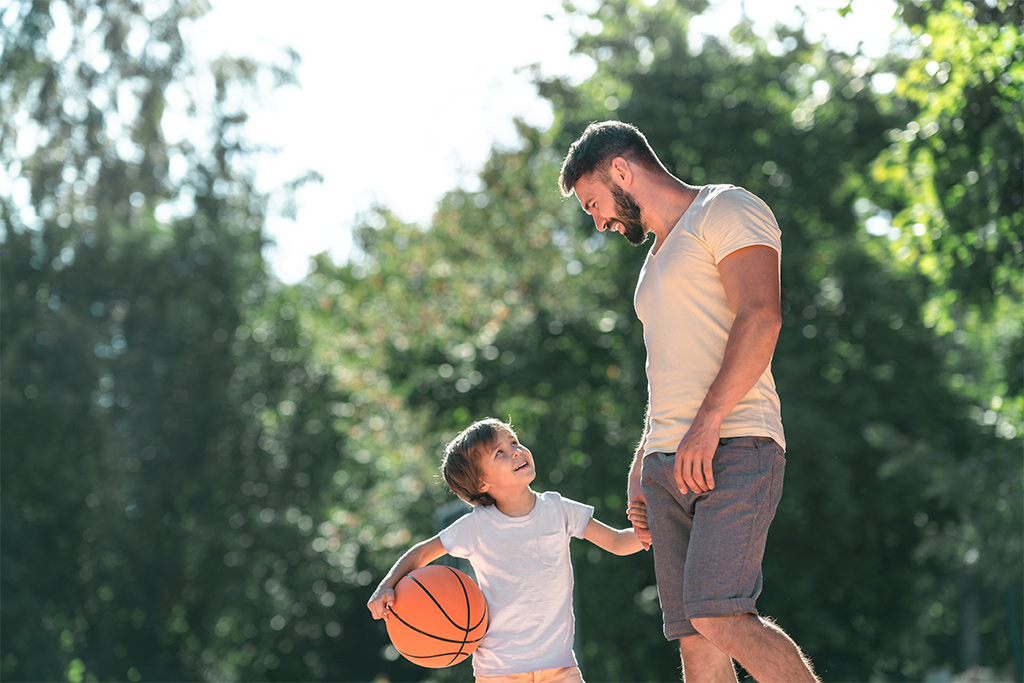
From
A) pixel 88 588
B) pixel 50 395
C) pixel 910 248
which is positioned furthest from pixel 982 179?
pixel 88 588

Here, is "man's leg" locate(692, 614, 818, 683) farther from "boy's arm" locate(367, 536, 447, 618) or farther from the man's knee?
"boy's arm" locate(367, 536, 447, 618)

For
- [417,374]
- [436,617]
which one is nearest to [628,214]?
[436,617]

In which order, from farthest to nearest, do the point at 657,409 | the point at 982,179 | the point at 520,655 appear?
the point at 982,179 → the point at 520,655 → the point at 657,409

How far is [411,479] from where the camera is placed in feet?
54.2

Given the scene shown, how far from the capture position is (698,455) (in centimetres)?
260

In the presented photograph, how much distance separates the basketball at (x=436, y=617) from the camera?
318 centimetres

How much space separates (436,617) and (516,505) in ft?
1.43

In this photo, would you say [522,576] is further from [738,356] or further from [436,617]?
[738,356]

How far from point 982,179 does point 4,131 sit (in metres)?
14.8

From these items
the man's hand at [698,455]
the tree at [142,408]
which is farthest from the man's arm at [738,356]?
the tree at [142,408]

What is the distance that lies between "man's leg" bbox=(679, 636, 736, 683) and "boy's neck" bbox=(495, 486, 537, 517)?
729 mm

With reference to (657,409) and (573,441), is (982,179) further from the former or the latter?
(573,441)

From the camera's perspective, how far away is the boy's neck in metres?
3.32

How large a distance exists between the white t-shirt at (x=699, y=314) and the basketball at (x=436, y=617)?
0.81 m
